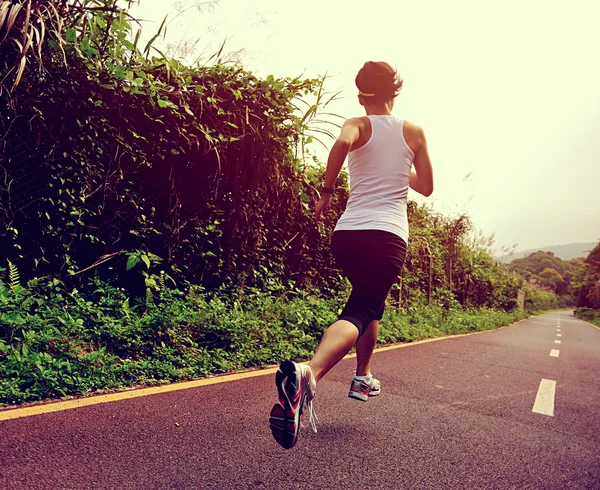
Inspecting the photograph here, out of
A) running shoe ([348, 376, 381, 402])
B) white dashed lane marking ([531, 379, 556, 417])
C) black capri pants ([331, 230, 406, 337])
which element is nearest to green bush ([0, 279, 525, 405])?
running shoe ([348, 376, 381, 402])

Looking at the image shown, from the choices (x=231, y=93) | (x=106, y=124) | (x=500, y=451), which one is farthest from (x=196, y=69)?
(x=500, y=451)

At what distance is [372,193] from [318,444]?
57.4 inches

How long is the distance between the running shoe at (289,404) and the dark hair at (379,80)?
1594mm

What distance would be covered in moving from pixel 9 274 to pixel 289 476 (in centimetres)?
340

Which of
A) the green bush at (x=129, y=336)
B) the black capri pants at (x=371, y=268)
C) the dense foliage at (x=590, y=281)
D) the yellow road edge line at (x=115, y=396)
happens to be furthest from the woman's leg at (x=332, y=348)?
the dense foliage at (x=590, y=281)

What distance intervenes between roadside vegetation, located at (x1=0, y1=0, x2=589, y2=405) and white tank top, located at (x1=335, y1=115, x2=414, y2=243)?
7.33ft

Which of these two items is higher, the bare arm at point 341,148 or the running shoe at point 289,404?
the bare arm at point 341,148

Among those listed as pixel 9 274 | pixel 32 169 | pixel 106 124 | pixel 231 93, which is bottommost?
pixel 9 274

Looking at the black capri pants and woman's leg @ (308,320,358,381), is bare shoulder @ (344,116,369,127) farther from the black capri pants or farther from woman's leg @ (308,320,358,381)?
woman's leg @ (308,320,358,381)

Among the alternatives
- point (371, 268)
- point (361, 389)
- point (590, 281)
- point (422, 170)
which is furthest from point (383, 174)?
point (590, 281)

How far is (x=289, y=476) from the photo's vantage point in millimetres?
2260

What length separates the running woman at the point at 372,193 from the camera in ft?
8.11

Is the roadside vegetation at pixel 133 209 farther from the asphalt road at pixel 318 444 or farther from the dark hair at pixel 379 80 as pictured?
the dark hair at pixel 379 80

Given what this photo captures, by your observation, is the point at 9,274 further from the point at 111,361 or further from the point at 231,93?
the point at 231,93
